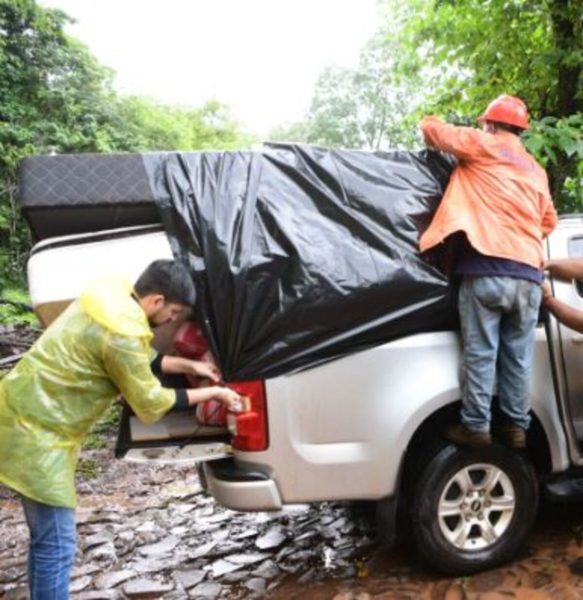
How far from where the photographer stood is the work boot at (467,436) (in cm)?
311

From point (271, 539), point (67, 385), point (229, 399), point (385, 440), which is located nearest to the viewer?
point (67, 385)

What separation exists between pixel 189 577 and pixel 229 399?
146 cm

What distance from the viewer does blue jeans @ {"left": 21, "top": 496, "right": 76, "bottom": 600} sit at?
2541 mm

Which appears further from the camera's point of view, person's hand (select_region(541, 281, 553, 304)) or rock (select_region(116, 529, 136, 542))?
rock (select_region(116, 529, 136, 542))

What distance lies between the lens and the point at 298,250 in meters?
2.99

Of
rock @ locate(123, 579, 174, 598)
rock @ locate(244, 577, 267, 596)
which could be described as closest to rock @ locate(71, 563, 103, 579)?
rock @ locate(123, 579, 174, 598)

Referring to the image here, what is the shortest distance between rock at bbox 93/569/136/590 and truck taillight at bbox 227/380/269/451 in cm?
136

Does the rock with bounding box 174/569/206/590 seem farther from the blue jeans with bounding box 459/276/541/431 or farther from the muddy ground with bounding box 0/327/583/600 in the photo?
the blue jeans with bounding box 459/276/541/431

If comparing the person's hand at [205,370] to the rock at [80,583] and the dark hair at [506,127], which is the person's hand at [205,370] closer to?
the rock at [80,583]

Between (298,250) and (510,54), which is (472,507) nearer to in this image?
(298,250)

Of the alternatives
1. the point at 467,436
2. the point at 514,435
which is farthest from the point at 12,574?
the point at 514,435

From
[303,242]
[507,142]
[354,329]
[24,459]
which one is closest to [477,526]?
[354,329]

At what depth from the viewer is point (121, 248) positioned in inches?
114

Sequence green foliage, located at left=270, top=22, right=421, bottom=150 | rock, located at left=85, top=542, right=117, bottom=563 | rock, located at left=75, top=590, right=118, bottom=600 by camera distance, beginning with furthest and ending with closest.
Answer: green foliage, located at left=270, top=22, right=421, bottom=150, rock, located at left=85, top=542, right=117, bottom=563, rock, located at left=75, top=590, right=118, bottom=600
